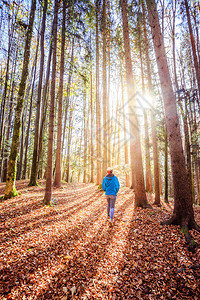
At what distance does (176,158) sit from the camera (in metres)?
4.51

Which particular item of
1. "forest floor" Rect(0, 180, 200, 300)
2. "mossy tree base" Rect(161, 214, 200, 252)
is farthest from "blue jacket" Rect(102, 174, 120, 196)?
"mossy tree base" Rect(161, 214, 200, 252)

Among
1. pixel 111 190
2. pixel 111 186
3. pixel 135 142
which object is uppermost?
pixel 135 142

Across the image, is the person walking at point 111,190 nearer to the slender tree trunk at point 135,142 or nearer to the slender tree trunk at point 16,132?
the slender tree trunk at point 135,142

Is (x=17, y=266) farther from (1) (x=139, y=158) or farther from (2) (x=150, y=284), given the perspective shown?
(1) (x=139, y=158)

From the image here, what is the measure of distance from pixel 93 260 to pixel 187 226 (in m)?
2.82

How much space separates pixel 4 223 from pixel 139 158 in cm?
577

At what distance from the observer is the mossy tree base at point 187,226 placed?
3346 millimetres

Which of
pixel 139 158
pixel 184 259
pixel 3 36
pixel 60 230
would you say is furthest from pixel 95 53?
pixel 184 259

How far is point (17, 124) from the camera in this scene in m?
6.84

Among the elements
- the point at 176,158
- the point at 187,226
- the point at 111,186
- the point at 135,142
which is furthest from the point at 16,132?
the point at 187,226

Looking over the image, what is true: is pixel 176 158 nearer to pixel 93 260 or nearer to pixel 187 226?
pixel 187 226

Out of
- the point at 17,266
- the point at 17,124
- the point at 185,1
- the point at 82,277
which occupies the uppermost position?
the point at 185,1

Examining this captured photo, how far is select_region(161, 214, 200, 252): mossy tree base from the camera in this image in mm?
3346

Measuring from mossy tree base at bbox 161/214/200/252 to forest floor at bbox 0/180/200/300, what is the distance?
0.42 feet
